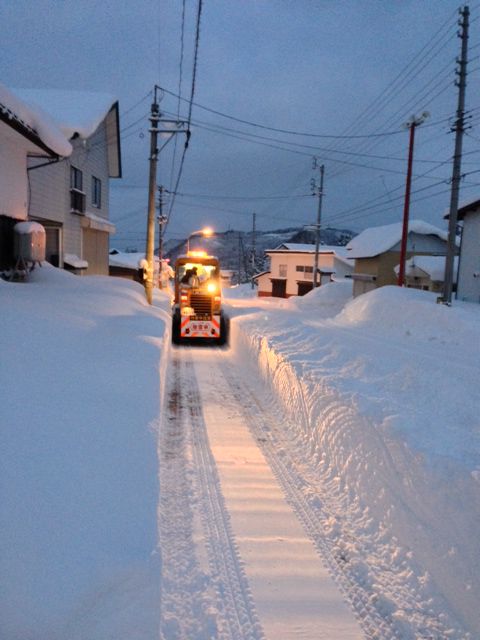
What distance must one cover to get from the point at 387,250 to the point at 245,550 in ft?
99.0

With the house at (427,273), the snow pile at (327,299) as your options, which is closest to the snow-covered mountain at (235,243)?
the snow pile at (327,299)

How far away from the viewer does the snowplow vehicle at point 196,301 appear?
1485 centimetres

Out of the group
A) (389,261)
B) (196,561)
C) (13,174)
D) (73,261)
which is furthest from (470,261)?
(196,561)

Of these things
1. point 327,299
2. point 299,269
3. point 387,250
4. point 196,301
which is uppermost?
point 387,250

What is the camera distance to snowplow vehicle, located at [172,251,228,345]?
14.9 meters

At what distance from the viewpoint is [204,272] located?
51.3 ft

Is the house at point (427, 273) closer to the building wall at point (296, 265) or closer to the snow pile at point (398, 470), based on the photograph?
the snow pile at point (398, 470)

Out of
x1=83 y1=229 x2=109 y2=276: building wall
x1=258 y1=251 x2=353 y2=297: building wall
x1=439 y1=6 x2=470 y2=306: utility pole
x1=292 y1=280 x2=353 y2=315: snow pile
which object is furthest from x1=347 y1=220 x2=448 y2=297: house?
x1=83 y1=229 x2=109 y2=276: building wall

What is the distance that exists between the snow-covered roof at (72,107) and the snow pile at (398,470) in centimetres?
1228

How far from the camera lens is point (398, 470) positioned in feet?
13.7

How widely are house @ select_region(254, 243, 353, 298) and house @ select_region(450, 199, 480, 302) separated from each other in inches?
901

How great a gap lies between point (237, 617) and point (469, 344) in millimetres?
11831

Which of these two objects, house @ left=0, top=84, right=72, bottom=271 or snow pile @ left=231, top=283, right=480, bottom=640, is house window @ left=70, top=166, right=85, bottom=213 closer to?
house @ left=0, top=84, right=72, bottom=271

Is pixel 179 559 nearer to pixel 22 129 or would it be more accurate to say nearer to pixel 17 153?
pixel 22 129
